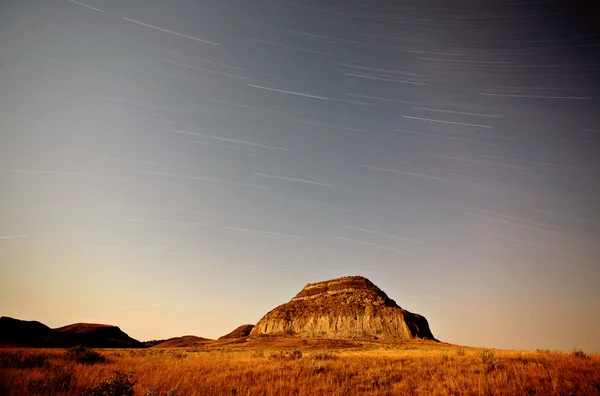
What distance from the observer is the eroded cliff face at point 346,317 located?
9038 centimetres

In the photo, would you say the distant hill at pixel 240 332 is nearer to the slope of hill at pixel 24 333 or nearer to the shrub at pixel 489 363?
the slope of hill at pixel 24 333

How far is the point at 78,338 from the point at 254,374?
3523 inches

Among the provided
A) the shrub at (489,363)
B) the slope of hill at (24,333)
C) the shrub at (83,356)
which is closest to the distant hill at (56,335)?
the slope of hill at (24,333)

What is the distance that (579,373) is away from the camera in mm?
9430

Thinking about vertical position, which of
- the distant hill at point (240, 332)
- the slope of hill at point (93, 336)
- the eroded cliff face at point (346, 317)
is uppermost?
the eroded cliff face at point (346, 317)

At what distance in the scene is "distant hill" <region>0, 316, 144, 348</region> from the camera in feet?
200

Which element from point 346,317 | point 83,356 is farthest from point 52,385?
point 346,317

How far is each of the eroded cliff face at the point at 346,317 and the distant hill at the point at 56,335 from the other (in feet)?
154

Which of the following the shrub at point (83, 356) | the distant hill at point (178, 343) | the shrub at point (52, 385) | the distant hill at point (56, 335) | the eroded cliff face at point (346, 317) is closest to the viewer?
the shrub at point (52, 385)

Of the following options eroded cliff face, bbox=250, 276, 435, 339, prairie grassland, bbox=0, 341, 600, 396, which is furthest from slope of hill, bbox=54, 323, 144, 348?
prairie grassland, bbox=0, 341, 600, 396

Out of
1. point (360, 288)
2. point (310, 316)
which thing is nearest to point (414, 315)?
point (360, 288)

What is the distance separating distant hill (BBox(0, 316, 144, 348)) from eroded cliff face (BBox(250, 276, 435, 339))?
47049 millimetres

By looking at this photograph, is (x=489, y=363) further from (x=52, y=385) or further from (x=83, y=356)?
(x=83, y=356)

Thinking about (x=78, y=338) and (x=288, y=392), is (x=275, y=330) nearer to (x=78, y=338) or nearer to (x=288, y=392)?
(x=78, y=338)
